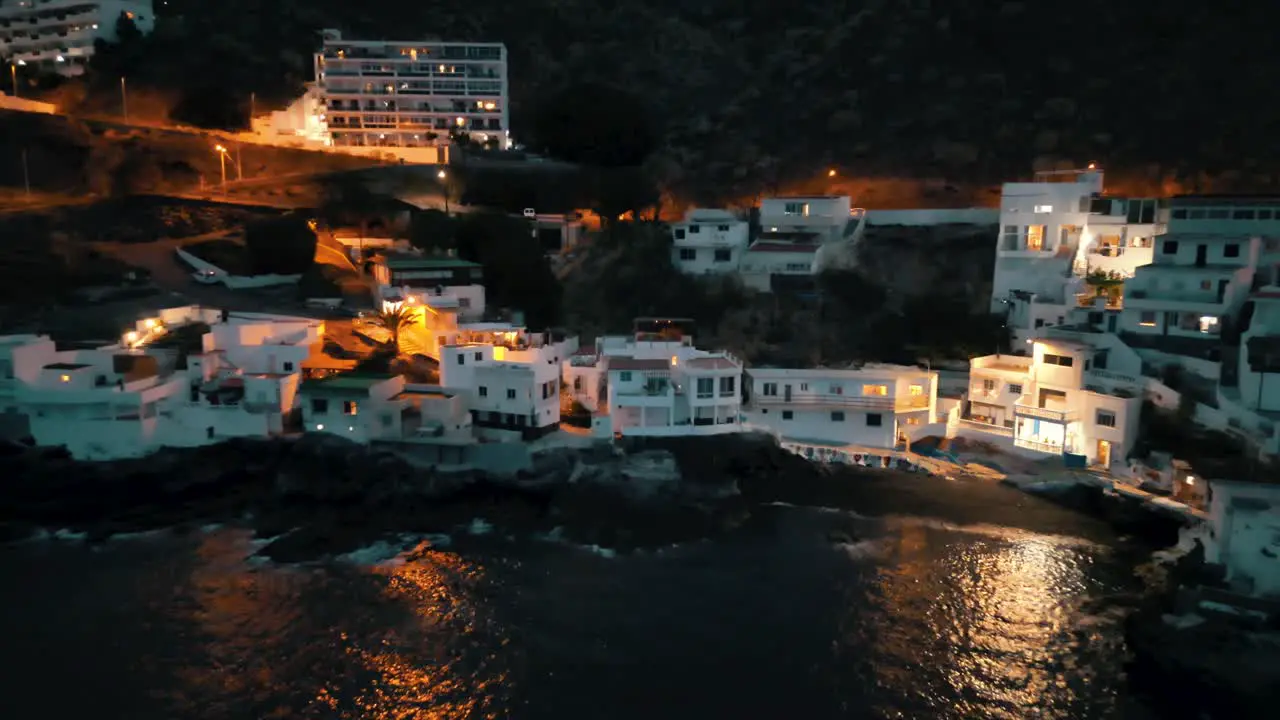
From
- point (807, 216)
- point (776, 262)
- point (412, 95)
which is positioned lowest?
point (776, 262)

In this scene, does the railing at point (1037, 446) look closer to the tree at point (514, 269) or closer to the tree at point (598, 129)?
the tree at point (514, 269)

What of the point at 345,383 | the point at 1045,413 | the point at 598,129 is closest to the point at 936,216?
Result: the point at 1045,413

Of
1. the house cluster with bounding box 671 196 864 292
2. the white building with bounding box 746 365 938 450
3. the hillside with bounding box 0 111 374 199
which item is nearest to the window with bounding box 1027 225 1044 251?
the house cluster with bounding box 671 196 864 292

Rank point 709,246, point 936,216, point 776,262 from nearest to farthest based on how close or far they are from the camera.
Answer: point 776,262 → point 709,246 → point 936,216

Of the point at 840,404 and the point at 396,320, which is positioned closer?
the point at 840,404

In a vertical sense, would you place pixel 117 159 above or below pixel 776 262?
above

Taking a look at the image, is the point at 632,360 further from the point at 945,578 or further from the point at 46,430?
the point at 46,430

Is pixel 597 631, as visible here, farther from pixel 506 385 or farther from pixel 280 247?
pixel 280 247

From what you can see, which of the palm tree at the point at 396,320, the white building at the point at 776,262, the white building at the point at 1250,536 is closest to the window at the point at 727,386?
the white building at the point at 776,262
